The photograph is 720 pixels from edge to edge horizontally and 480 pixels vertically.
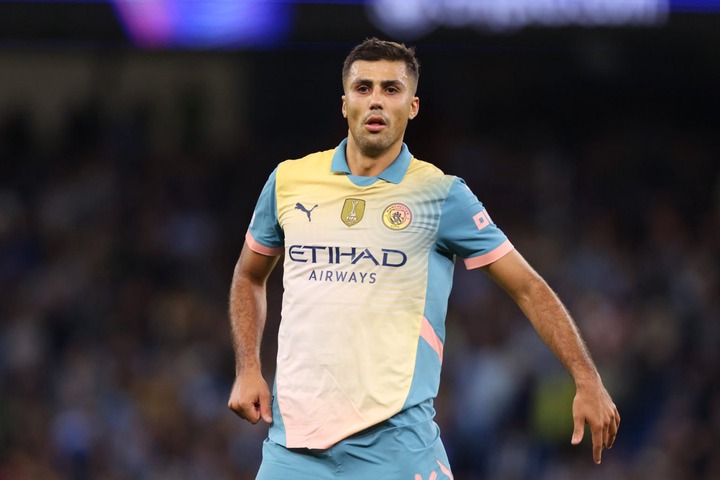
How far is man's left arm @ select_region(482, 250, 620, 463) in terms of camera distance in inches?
170

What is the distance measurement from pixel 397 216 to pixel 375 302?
311mm

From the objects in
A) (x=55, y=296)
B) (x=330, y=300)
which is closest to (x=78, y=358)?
(x=55, y=296)

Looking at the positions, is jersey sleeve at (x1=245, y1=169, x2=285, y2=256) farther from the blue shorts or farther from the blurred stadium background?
the blurred stadium background

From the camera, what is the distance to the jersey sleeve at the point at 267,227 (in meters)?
4.78

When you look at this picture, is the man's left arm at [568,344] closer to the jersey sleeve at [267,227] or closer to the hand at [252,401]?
the jersey sleeve at [267,227]

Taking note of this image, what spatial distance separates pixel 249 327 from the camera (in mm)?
4891

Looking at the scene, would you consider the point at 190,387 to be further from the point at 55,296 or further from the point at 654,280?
the point at 654,280

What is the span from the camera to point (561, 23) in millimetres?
10188

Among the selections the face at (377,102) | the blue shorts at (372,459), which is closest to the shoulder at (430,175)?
the face at (377,102)

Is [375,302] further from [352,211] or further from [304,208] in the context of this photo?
[304,208]

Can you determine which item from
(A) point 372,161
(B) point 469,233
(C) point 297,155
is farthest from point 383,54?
(C) point 297,155

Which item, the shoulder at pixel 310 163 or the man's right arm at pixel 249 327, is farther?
the shoulder at pixel 310 163

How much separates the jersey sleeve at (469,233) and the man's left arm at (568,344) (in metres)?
0.04

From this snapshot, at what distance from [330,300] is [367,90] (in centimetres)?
76
